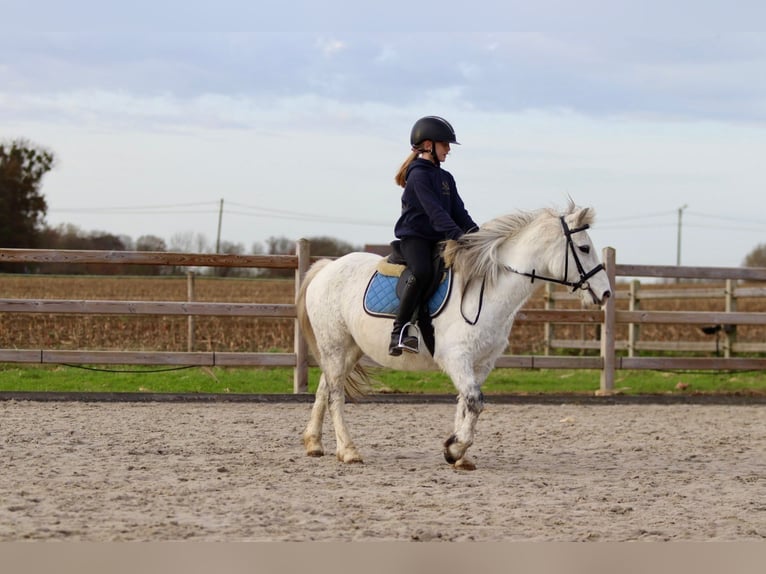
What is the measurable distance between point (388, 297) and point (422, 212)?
67 cm

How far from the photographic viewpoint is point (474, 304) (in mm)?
7039

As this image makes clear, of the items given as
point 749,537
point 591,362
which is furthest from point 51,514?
point 591,362

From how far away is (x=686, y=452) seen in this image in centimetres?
816

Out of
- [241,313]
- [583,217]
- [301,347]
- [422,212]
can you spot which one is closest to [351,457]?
[422,212]

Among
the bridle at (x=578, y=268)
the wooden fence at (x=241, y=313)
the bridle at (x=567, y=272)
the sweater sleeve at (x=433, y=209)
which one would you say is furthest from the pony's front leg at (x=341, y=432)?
the wooden fence at (x=241, y=313)

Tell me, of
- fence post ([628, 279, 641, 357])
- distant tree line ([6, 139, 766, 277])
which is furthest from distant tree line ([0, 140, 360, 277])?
fence post ([628, 279, 641, 357])

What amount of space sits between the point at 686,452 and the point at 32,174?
4915 centimetres

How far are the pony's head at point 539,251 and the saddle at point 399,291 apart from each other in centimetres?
14

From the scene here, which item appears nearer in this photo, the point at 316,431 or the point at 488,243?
the point at 488,243

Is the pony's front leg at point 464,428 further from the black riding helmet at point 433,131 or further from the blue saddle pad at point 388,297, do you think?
the black riding helmet at point 433,131

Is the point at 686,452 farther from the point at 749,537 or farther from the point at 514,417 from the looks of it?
the point at 749,537

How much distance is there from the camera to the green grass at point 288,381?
490 inches

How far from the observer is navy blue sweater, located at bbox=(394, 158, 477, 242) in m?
6.99

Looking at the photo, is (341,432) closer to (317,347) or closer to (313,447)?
Result: (313,447)
